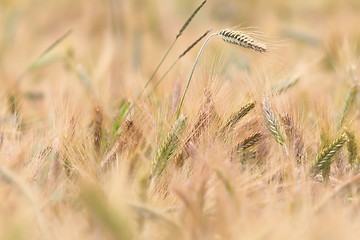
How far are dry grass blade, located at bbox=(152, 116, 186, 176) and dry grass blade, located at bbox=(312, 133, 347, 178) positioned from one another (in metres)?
0.20

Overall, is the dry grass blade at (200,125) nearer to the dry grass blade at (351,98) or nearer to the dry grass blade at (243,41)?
the dry grass blade at (243,41)

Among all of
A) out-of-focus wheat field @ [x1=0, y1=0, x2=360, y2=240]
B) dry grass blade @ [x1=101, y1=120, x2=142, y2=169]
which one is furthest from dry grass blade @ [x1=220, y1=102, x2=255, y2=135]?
dry grass blade @ [x1=101, y1=120, x2=142, y2=169]

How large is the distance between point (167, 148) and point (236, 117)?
15 centimetres

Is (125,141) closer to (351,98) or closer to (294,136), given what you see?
(294,136)

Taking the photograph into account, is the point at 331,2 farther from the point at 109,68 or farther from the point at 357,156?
the point at 357,156

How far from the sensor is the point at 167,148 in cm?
95

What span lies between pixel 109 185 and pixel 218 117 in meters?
0.26

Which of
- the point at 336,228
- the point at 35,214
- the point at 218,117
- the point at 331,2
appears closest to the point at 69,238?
the point at 35,214

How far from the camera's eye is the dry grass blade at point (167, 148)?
3.06 ft

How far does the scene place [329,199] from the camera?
790mm

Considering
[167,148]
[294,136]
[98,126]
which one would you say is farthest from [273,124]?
[98,126]

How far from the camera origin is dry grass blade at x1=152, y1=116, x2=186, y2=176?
93 centimetres

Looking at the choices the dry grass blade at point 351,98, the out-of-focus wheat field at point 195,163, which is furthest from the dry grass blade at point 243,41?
the dry grass blade at point 351,98

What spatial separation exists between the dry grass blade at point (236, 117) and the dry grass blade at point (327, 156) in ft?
0.46
